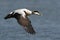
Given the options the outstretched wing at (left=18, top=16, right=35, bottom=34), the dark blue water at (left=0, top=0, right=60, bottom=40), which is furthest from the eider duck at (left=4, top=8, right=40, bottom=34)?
the dark blue water at (left=0, top=0, right=60, bottom=40)

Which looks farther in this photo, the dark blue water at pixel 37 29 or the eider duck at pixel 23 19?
the dark blue water at pixel 37 29

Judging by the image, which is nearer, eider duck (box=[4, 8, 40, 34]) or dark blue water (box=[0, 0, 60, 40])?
eider duck (box=[4, 8, 40, 34])

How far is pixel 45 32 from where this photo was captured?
54.8 ft

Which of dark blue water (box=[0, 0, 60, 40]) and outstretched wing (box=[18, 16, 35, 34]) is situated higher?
outstretched wing (box=[18, 16, 35, 34])

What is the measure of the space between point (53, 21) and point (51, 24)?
91 cm

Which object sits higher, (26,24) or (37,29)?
(26,24)

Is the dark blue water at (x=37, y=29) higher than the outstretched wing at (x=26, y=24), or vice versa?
the outstretched wing at (x=26, y=24)

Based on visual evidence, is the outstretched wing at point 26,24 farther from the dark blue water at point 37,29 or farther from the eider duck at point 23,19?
the dark blue water at point 37,29

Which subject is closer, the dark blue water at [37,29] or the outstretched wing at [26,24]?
the outstretched wing at [26,24]

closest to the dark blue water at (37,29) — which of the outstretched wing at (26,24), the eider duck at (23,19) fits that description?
the eider duck at (23,19)

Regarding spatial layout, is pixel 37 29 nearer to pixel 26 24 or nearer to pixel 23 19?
pixel 23 19

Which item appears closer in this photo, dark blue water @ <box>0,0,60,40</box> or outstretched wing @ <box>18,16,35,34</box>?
outstretched wing @ <box>18,16,35,34</box>

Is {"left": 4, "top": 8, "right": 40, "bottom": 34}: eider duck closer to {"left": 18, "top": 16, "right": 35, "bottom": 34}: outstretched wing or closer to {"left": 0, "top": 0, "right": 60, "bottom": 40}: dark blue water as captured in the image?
{"left": 18, "top": 16, "right": 35, "bottom": 34}: outstretched wing

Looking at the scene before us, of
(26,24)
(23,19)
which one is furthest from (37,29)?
(26,24)
